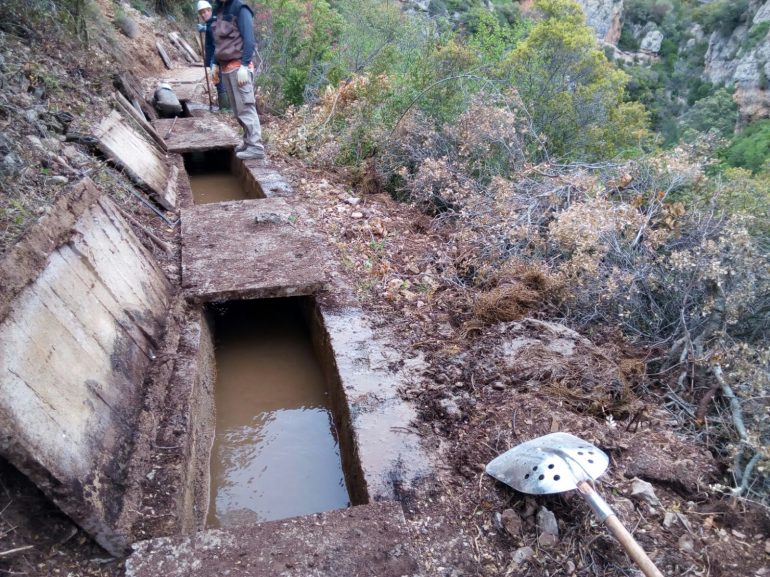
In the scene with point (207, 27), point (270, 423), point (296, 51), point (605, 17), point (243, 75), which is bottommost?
point (605, 17)

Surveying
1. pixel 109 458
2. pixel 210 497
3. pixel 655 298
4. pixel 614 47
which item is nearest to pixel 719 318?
pixel 655 298

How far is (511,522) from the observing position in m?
2.12

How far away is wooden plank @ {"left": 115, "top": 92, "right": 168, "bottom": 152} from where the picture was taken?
19.8 ft

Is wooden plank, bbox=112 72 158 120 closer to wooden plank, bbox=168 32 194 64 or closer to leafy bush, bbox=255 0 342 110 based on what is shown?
leafy bush, bbox=255 0 342 110

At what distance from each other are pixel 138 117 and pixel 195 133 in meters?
0.88

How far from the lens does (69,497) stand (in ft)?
5.98

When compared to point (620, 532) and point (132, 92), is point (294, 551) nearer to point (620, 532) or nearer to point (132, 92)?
point (620, 532)

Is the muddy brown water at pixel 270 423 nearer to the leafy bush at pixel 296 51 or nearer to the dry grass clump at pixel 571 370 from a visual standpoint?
the dry grass clump at pixel 571 370

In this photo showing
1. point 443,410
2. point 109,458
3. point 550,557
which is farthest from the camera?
point 443,410

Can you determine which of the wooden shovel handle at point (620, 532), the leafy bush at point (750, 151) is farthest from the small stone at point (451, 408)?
the leafy bush at point (750, 151)

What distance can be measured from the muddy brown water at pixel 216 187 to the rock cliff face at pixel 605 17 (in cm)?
5444

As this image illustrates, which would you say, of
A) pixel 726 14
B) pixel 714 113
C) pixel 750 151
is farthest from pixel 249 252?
pixel 726 14

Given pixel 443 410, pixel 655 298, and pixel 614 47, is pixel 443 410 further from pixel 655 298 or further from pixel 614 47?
pixel 614 47

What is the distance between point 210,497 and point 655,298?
9.90 feet
